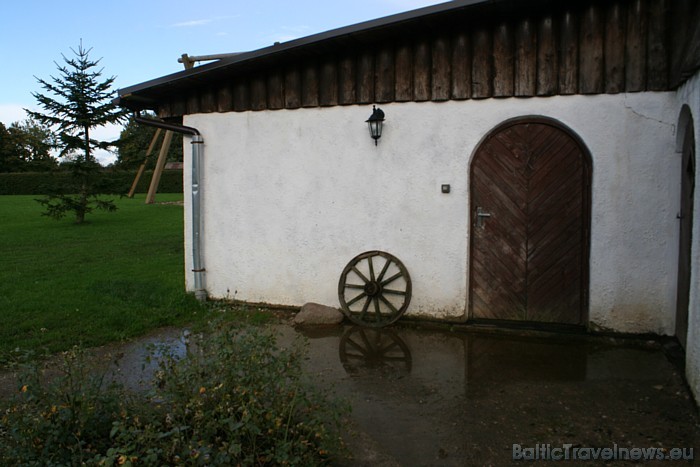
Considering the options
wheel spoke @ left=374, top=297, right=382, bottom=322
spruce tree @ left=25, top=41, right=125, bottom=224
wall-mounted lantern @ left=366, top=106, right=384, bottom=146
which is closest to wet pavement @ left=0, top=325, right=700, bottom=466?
wheel spoke @ left=374, top=297, right=382, bottom=322

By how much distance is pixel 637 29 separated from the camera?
5.93 meters

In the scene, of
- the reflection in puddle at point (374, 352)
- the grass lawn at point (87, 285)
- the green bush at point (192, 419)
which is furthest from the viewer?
the grass lawn at point (87, 285)

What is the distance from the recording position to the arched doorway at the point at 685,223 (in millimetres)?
5211

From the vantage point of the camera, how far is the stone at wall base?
6.97 metres

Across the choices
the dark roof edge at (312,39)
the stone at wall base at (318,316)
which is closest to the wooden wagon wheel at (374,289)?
the stone at wall base at (318,316)

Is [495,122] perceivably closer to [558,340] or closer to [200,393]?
[558,340]

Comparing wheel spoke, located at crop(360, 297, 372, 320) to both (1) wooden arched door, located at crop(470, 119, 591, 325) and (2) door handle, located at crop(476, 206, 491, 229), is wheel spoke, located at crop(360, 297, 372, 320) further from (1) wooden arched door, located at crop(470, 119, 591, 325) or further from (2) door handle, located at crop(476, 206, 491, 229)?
(2) door handle, located at crop(476, 206, 491, 229)

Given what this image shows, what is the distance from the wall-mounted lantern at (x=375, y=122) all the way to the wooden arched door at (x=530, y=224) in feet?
4.16

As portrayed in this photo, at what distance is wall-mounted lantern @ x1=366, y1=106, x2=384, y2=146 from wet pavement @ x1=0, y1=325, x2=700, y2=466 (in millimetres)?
2504

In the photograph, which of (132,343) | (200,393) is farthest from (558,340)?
(132,343)

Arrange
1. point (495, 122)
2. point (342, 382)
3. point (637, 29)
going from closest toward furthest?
point (342, 382) → point (637, 29) → point (495, 122)

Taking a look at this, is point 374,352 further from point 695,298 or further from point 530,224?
point 695,298

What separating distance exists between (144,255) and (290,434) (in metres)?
9.78

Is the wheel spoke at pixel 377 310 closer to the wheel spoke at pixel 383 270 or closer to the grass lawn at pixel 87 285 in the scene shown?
the wheel spoke at pixel 383 270
